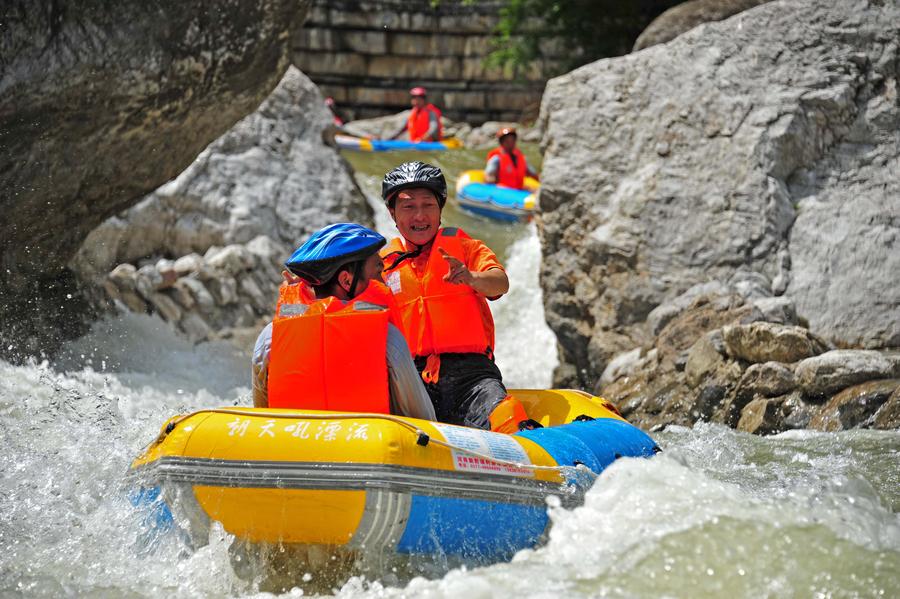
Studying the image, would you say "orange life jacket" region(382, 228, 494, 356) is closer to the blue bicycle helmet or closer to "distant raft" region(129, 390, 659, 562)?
the blue bicycle helmet

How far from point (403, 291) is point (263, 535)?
1.39 meters

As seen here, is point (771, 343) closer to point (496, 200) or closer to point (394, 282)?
point (394, 282)

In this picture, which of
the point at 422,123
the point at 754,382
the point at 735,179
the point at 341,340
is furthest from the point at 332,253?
the point at 422,123

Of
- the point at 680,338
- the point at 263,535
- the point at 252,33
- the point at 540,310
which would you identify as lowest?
the point at 540,310

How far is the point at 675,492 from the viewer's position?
3.40 metres

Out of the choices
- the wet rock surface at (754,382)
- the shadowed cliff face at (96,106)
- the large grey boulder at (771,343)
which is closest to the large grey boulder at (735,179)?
the wet rock surface at (754,382)

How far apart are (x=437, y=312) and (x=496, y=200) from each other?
806 centimetres

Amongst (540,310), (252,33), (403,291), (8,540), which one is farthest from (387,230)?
(8,540)

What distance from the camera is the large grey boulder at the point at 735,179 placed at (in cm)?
671

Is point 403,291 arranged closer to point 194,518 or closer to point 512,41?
point 194,518

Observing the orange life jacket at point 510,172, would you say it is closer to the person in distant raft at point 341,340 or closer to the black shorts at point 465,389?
the black shorts at point 465,389

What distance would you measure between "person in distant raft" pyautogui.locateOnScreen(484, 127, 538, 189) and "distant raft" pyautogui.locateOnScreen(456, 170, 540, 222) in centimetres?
11

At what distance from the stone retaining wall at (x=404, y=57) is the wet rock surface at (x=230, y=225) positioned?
10546mm

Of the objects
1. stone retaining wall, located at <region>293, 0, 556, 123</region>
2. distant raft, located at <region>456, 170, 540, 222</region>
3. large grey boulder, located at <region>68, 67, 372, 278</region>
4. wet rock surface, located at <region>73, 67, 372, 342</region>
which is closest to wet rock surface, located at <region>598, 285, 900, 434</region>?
wet rock surface, located at <region>73, 67, 372, 342</region>
